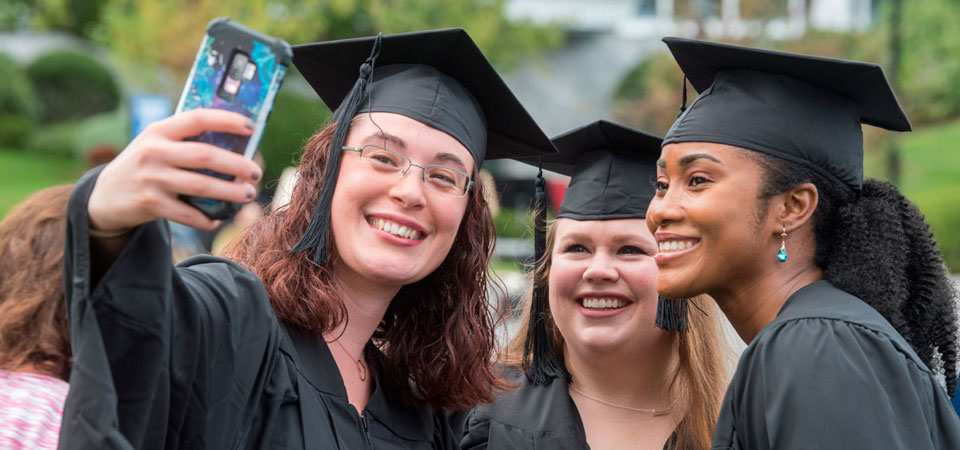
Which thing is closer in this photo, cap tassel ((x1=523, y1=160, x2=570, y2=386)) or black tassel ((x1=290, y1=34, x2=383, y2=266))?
black tassel ((x1=290, y1=34, x2=383, y2=266))

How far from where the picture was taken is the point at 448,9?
63.5ft

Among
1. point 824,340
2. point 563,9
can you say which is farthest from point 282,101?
point 824,340

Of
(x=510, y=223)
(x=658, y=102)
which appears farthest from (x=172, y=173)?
(x=658, y=102)

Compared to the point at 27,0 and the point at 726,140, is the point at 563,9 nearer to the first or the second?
the point at 27,0

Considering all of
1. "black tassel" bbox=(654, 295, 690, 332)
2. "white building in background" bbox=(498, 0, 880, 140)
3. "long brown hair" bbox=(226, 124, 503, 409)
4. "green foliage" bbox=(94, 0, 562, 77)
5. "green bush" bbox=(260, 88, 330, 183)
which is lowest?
"long brown hair" bbox=(226, 124, 503, 409)

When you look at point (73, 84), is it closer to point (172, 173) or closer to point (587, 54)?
point (587, 54)

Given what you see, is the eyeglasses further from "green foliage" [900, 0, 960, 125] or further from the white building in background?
the white building in background

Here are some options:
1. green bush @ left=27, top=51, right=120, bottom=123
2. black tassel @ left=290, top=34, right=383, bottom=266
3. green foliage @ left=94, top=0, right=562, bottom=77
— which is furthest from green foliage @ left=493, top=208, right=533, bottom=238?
black tassel @ left=290, top=34, right=383, bottom=266

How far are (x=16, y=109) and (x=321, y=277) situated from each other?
949 inches

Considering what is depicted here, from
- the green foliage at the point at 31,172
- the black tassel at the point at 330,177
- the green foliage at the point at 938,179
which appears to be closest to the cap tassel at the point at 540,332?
the black tassel at the point at 330,177

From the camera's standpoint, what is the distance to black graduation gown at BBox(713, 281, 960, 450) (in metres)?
2.11

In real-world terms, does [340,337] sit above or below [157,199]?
below

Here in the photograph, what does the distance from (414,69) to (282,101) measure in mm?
18420

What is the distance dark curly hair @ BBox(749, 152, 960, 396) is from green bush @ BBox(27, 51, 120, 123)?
969 inches
